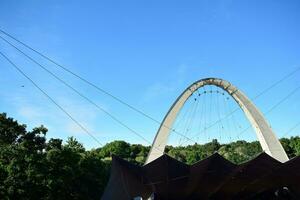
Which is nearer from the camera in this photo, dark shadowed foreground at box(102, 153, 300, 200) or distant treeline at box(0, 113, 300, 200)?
dark shadowed foreground at box(102, 153, 300, 200)

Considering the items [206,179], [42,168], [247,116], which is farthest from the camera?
[247,116]

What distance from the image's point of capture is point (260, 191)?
22.7 m

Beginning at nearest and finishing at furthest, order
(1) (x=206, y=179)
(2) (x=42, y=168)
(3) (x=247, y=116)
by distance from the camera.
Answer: (1) (x=206, y=179) → (2) (x=42, y=168) → (3) (x=247, y=116)

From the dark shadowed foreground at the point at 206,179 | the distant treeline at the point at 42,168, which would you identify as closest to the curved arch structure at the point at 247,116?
the distant treeline at the point at 42,168

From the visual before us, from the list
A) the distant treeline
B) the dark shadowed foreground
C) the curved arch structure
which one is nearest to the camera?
the dark shadowed foreground

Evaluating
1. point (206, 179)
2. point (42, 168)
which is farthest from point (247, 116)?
point (42, 168)

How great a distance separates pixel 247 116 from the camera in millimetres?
33094

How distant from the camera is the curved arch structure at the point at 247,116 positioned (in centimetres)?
3049

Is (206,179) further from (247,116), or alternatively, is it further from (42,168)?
(42,168)

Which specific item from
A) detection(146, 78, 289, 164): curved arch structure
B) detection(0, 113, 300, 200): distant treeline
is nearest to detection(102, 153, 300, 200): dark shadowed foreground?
detection(0, 113, 300, 200): distant treeline

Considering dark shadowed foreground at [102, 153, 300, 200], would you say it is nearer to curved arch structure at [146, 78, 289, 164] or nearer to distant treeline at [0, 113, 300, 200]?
distant treeline at [0, 113, 300, 200]

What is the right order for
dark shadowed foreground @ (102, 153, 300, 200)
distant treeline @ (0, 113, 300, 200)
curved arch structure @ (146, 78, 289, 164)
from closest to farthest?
dark shadowed foreground @ (102, 153, 300, 200)
distant treeline @ (0, 113, 300, 200)
curved arch structure @ (146, 78, 289, 164)

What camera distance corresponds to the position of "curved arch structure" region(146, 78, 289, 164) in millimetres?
30491

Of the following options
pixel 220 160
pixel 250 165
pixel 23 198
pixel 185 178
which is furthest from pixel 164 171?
pixel 23 198
